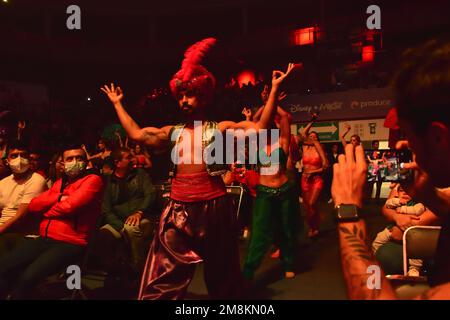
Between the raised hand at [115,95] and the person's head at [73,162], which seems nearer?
the raised hand at [115,95]

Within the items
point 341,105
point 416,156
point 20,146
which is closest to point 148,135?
point 20,146

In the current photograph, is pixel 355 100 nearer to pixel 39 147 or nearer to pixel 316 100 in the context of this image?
pixel 316 100

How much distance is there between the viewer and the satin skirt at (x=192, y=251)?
10.4 feet

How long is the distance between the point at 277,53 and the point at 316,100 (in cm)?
704

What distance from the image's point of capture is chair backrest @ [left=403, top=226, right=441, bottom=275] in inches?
127

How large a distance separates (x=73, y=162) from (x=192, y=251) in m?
1.58

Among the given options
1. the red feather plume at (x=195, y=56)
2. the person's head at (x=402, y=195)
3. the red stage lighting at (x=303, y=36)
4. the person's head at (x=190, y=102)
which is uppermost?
the red stage lighting at (x=303, y=36)

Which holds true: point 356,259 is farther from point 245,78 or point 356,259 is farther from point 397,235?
point 245,78

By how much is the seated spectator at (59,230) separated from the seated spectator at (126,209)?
550 mm

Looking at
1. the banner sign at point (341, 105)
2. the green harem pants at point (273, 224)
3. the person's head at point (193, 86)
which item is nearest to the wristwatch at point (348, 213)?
the person's head at point (193, 86)

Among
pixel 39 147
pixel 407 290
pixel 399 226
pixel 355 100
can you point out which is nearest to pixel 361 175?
pixel 407 290

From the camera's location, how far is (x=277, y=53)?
22938mm

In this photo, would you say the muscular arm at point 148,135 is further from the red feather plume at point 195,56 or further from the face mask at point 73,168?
the face mask at point 73,168

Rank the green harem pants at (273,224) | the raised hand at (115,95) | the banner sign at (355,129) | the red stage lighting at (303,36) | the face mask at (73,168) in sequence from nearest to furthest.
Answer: the raised hand at (115,95)
the face mask at (73,168)
the green harem pants at (273,224)
the banner sign at (355,129)
the red stage lighting at (303,36)
